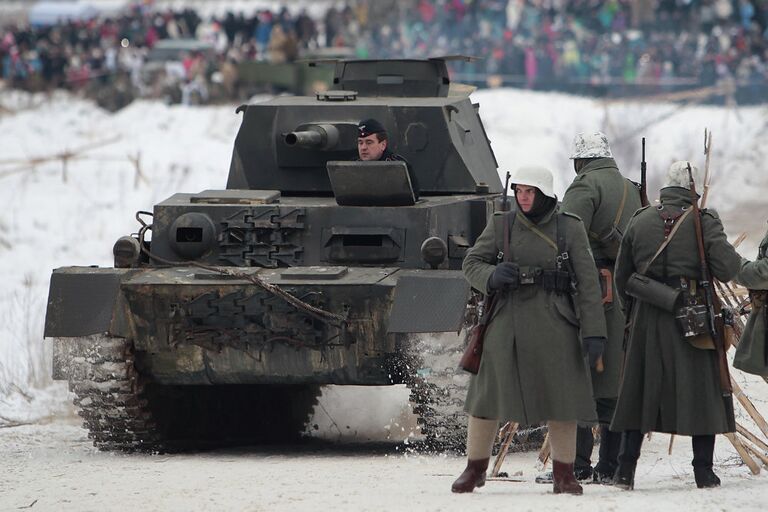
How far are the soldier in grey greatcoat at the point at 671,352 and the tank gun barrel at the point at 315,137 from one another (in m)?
3.73

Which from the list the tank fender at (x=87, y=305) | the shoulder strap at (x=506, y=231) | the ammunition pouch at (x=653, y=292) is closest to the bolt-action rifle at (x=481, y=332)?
the shoulder strap at (x=506, y=231)

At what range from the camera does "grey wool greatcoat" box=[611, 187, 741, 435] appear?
8469 millimetres

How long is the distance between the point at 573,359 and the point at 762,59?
60.3 ft

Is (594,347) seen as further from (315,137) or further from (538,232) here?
(315,137)

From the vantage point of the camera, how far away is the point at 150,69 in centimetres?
3491

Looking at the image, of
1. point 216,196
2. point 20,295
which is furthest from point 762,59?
point 216,196

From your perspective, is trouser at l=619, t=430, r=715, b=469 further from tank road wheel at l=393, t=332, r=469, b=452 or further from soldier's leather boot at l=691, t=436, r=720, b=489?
tank road wheel at l=393, t=332, r=469, b=452

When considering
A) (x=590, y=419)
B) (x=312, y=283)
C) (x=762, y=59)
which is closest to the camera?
(x=590, y=419)

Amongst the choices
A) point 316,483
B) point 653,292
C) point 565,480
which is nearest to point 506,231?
point 653,292

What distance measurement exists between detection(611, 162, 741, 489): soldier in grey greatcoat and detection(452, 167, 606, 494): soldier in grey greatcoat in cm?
50

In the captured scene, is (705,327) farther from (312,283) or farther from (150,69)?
(150,69)

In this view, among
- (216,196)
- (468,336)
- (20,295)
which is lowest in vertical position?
(20,295)

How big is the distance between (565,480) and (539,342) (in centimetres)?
68

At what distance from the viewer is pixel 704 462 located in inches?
336
